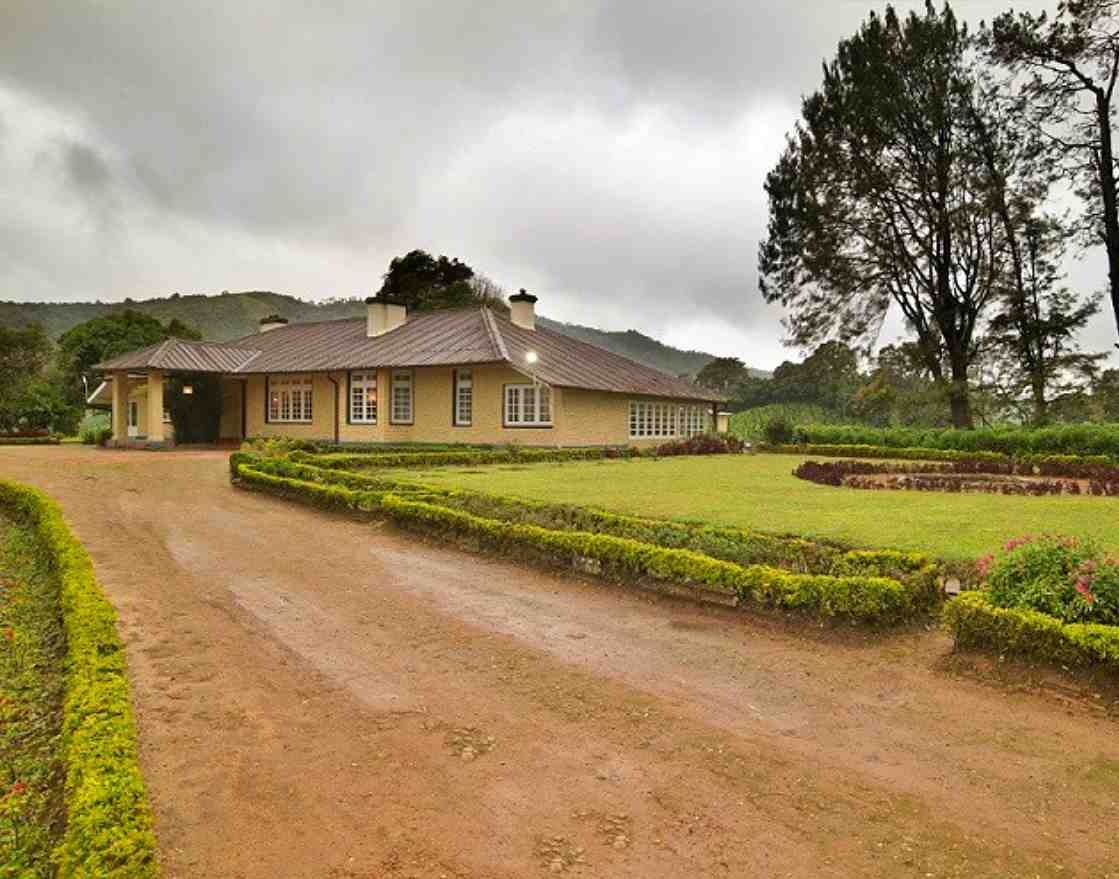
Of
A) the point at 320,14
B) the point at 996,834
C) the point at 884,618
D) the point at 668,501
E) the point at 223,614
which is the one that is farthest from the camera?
the point at 320,14

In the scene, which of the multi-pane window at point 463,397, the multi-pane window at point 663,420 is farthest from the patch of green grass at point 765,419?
the multi-pane window at point 463,397

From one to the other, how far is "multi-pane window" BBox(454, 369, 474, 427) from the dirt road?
1982 centimetres

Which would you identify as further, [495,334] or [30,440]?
[30,440]

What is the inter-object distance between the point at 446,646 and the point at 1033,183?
3358cm

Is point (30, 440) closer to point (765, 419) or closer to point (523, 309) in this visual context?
point (523, 309)

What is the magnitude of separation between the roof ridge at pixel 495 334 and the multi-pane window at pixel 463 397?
1.56m

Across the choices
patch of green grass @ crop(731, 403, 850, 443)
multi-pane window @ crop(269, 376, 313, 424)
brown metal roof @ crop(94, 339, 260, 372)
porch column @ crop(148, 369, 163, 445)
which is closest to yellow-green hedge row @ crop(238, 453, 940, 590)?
multi-pane window @ crop(269, 376, 313, 424)

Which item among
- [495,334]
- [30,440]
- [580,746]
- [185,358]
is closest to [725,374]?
[495,334]

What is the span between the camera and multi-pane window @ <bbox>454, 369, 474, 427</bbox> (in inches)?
1054

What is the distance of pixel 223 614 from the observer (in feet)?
21.1

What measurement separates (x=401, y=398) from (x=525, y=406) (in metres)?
5.60

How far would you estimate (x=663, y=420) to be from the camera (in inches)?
1284

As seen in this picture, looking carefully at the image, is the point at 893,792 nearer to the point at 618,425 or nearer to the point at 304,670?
the point at 304,670

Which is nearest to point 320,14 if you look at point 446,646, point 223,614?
point 223,614
